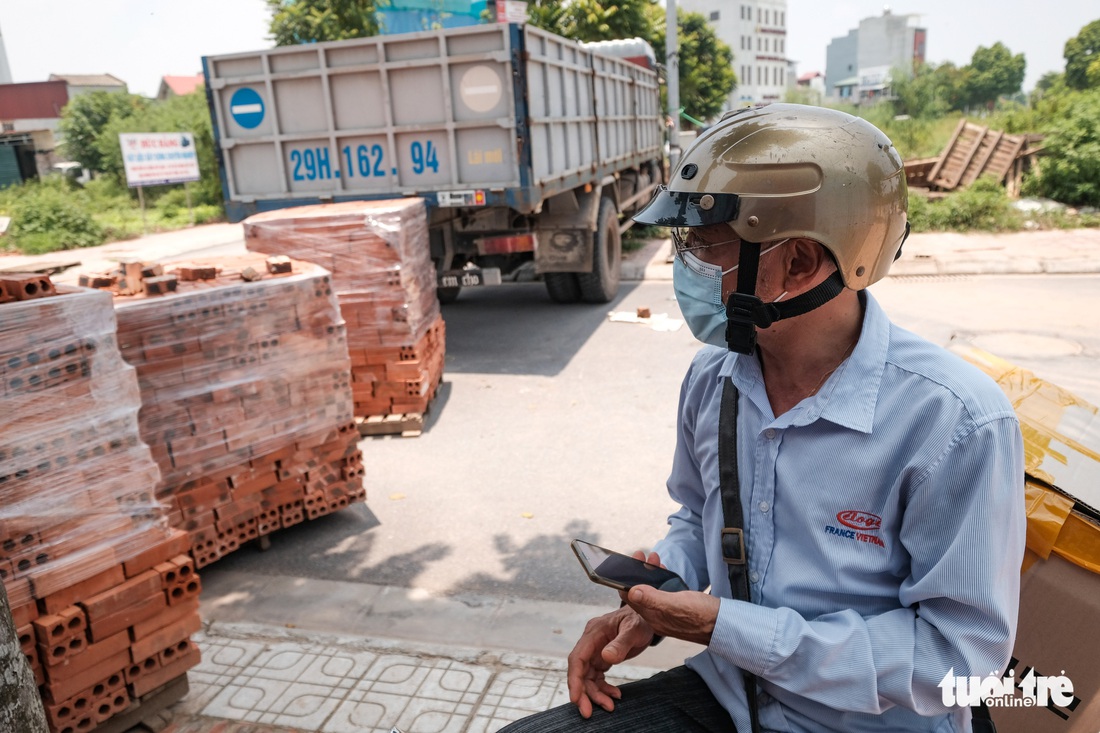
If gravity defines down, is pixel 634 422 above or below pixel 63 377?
below

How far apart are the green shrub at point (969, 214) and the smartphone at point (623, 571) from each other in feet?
42.6

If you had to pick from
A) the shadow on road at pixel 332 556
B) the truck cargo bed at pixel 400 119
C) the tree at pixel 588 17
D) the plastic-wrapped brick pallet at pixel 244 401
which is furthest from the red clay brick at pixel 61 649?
the tree at pixel 588 17

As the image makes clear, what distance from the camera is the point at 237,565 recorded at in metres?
4.19

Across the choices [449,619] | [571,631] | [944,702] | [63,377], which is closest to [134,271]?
[63,377]

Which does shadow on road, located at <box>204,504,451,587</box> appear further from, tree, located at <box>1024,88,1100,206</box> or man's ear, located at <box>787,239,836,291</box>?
tree, located at <box>1024,88,1100,206</box>

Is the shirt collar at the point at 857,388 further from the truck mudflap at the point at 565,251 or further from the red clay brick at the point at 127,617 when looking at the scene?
the truck mudflap at the point at 565,251

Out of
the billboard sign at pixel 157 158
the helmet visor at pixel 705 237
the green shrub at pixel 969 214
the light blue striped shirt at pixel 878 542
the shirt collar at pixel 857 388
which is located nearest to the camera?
the light blue striped shirt at pixel 878 542

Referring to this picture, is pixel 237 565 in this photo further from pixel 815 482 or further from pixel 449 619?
pixel 815 482

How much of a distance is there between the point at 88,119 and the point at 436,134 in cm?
3409

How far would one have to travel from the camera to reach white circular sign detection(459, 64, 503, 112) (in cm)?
684

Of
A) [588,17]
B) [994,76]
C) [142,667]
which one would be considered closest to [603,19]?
[588,17]

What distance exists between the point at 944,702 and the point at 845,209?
0.87 m

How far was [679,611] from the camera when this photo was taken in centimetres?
148

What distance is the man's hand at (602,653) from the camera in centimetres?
167
